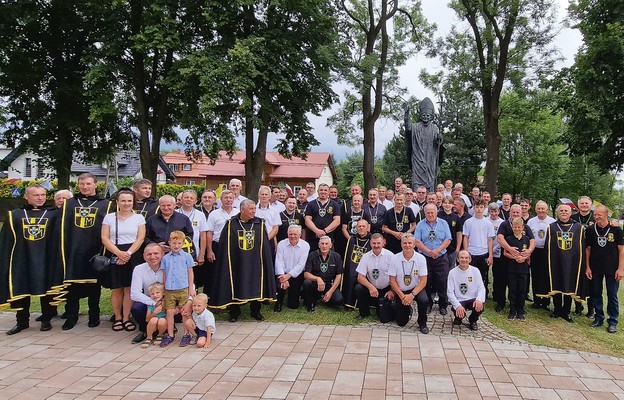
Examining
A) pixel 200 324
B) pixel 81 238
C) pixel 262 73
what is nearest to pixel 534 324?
pixel 200 324

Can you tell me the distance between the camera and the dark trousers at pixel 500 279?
7.42 meters

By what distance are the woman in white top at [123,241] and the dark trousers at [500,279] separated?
212 inches

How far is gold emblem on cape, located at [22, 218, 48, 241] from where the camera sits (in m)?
5.98

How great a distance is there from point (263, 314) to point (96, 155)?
55.6 ft

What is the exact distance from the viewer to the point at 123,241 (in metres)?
5.93

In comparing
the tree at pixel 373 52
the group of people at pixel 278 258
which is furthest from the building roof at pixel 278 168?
the group of people at pixel 278 258

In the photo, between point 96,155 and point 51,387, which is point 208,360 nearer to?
point 51,387

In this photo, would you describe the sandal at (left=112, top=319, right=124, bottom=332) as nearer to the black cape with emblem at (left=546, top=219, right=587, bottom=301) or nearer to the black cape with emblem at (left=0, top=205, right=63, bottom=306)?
the black cape with emblem at (left=0, top=205, right=63, bottom=306)

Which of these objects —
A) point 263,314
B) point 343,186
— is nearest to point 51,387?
point 263,314

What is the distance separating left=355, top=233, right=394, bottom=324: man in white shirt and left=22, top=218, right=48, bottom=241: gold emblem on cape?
166 inches

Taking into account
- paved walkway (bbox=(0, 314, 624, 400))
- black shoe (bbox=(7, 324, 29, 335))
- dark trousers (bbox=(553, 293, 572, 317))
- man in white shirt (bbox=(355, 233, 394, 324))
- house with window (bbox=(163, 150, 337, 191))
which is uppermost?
house with window (bbox=(163, 150, 337, 191))

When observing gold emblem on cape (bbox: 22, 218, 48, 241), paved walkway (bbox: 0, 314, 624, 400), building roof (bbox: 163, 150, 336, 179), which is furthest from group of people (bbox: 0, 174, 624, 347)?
building roof (bbox: 163, 150, 336, 179)

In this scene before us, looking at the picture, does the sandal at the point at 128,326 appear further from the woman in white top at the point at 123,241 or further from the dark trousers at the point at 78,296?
the dark trousers at the point at 78,296

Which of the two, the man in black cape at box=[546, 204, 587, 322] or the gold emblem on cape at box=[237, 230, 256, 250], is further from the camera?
the man in black cape at box=[546, 204, 587, 322]
